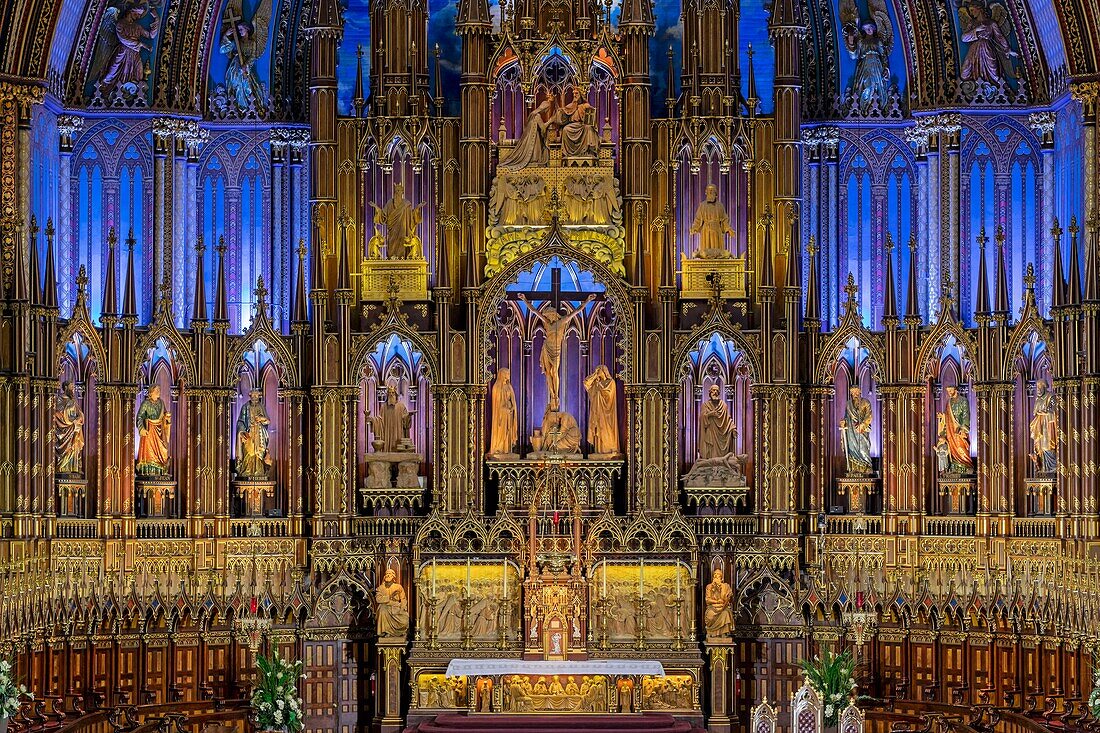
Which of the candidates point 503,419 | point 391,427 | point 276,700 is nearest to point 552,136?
point 503,419

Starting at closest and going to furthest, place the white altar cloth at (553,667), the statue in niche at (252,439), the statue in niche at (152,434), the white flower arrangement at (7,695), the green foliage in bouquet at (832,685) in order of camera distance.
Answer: the white flower arrangement at (7,695) < the green foliage in bouquet at (832,685) < the white altar cloth at (553,667) < the statue in niche at (152,434) < the statue in niche at (252,439)

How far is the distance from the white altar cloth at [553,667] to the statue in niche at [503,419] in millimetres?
4609

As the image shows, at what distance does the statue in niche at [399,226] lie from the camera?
1672 inches

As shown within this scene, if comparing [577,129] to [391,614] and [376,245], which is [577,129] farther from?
[391,614]

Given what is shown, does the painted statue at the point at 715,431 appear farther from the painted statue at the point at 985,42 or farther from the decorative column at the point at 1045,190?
the painted statue at the point at 985,42

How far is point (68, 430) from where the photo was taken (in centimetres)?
3953

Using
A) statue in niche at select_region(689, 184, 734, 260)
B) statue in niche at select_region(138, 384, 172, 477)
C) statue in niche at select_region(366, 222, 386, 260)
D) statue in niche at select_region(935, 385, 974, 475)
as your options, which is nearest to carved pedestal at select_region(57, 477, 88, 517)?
statue in niche at select_region(138, 384, 172, 477)

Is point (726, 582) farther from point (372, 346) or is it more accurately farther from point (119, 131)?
point (119, 131)

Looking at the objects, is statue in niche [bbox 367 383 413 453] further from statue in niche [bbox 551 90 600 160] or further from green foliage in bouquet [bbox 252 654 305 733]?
green foliage in bouquet [bbox 252 654 305 733]

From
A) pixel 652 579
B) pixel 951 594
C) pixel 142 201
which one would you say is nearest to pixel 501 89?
pixel 142 201

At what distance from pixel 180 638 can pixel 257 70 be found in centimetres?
1259

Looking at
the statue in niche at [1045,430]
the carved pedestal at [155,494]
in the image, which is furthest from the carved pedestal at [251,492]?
the statue in niche at [1045,430]

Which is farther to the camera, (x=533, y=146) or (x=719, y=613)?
(x=533, y=146)

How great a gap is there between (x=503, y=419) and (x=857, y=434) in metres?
7.40
